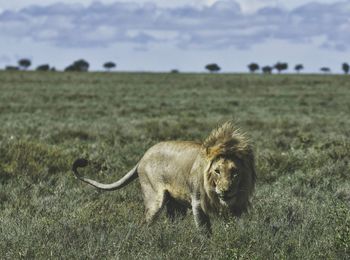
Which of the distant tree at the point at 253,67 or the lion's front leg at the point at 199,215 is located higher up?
the lion's front leg at the point at 199,215

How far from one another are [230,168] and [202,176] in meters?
0.38

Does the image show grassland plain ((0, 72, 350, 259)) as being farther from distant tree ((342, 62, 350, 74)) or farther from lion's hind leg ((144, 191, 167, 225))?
distant tree ((342, 62, 350, 74))

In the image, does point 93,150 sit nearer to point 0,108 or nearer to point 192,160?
point 192,160

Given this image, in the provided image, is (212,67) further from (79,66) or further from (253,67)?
(79,66)

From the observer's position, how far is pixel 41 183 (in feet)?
28.4

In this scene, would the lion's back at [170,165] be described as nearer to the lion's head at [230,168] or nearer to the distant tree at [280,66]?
the lion's head at [230,168]

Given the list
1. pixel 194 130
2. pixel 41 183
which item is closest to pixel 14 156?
pixel 41 183

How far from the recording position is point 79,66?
133 m

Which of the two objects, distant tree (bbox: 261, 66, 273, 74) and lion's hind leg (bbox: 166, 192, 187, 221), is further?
distant tree (bbox: 261, 66, 273, 74)

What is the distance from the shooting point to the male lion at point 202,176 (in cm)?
512

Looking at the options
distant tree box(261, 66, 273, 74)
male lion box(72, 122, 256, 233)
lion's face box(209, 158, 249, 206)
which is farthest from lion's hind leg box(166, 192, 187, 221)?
distant tree box(261, 66, 273, 74)

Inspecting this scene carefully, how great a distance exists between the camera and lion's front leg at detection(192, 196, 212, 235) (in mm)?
5426

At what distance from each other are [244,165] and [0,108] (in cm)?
2584

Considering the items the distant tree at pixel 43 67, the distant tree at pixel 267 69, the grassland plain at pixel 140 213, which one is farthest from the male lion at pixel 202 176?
the distant tree at pixel 267 69
